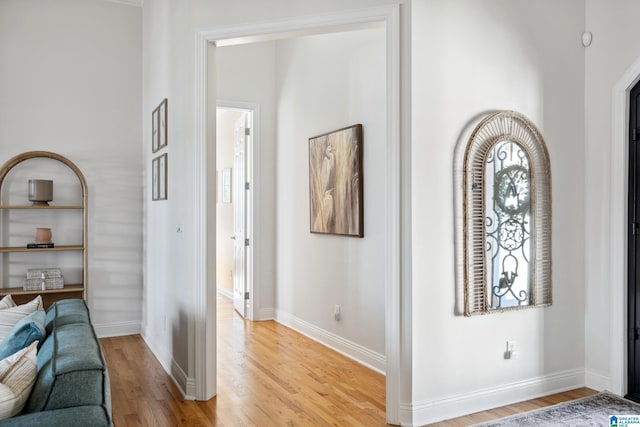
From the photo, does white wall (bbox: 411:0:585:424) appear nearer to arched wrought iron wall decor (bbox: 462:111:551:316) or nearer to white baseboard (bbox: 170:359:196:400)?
arched wrought iron wall decor (bbox: 462:111:551:316)

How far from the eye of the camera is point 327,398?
3.48 meters

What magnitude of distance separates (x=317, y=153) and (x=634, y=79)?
2.61 meters

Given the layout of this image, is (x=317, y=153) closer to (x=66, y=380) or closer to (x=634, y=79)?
(x=634, y=79)

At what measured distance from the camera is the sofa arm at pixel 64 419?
1.49 meters

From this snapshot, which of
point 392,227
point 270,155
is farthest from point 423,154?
point 270,155

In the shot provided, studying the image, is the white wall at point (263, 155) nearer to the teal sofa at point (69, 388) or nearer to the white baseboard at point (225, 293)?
the white baseboard at point (225, 293)

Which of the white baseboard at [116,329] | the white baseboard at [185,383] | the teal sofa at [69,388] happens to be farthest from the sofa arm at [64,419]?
the white baseboard at [116,329]

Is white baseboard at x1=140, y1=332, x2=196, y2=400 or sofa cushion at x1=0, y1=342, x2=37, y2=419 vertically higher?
sofa cushion at x1=0, y1=342, x2=37, y2=419

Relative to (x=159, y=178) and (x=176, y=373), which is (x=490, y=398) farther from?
(x=159, y=178)

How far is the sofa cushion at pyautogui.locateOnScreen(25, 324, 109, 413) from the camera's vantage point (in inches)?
64.9

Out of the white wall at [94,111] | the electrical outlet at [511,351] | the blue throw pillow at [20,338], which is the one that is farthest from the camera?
the white wall at [94,111]

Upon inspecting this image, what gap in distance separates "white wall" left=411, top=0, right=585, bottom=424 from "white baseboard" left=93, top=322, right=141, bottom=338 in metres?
3.41

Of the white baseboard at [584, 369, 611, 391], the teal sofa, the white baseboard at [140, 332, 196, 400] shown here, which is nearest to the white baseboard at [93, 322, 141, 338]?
the white baseboard at [140, 332, 196, 400]

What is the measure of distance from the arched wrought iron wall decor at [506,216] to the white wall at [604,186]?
0.38m
